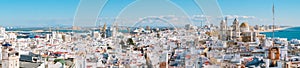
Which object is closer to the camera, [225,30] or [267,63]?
[267,63]

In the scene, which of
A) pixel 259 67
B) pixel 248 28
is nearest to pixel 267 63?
pixel 259 67

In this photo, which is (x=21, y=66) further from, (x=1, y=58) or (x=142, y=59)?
(x=142, y=59)

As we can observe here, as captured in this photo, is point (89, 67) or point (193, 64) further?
point (89, 67)

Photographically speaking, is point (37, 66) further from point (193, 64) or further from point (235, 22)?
point (235, 22)

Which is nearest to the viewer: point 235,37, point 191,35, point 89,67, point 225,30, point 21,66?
point 89,67

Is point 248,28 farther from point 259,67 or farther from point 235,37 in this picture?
point 259,67

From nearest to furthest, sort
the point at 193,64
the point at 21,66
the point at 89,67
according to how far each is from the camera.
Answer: the point at 193,64 < the point at 89,67 < the point at 21,66

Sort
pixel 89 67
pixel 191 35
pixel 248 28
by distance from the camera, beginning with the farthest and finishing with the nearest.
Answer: pixel 248 28 < pixel 191 35 < pixel 89 67

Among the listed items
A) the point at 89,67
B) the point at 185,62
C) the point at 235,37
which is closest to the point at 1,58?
the point at 89,67

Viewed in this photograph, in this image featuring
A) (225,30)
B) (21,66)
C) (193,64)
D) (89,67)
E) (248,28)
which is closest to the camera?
(193,64)
